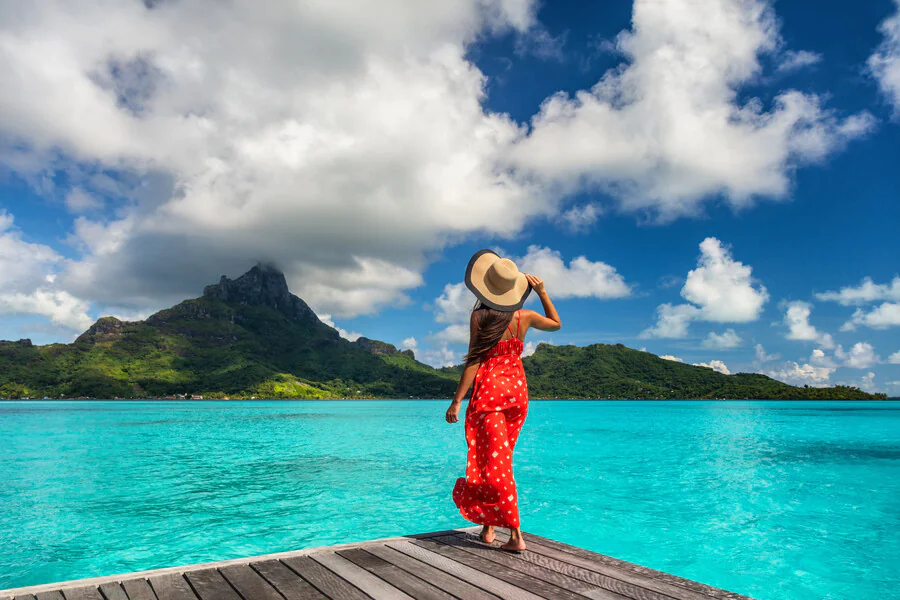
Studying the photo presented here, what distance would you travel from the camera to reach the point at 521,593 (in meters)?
4.09

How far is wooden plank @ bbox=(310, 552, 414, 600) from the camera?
4066 millimetres

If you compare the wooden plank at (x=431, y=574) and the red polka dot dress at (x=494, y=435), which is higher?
the red polka dot dress at (x=494, y=435)

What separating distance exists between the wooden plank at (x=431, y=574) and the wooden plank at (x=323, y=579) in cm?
62

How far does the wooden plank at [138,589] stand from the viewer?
401 cm

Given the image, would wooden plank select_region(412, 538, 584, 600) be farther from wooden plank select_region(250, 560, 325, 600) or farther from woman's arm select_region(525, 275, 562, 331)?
woman's arm select_region(525, 275, 562, 331)

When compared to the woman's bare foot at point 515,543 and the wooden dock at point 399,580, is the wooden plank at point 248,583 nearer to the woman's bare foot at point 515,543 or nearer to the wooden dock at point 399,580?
the wooden dock at point 399,580

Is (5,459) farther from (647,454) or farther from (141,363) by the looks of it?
(141,363)

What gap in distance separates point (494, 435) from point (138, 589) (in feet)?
11.2

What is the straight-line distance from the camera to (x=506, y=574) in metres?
4.59

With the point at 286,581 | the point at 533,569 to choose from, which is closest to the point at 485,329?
the point at 533,569

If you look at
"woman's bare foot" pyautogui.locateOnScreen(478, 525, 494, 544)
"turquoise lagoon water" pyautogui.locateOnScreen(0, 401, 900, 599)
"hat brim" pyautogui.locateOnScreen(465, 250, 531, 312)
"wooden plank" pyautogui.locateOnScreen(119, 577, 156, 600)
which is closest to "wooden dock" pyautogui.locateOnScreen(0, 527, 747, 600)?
"wooden plank" pyautogui.locateOnScreen(119, 577, 156, 600)

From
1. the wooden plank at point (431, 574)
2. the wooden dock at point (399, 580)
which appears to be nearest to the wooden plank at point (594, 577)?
the wooden dock at point (399, 580)

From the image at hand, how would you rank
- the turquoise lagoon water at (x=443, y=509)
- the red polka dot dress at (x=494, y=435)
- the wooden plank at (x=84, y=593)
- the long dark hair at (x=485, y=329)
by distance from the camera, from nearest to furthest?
the wooden plank at (x=84, y=593) < the red polka dot dress at (x=494, y=435) < the long dark hair at (x=485, y=329) < the turquoise lagoon water at (x=443, y=509)

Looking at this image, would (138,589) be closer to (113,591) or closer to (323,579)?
(113,591)
